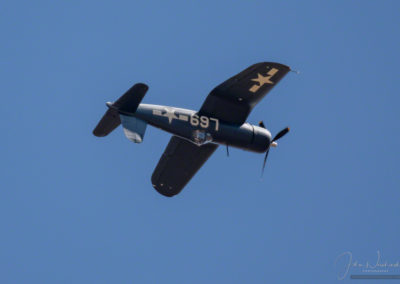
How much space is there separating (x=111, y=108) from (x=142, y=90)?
1587mm

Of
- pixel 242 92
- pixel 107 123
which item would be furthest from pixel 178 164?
pixel 242 92

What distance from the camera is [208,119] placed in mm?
33188

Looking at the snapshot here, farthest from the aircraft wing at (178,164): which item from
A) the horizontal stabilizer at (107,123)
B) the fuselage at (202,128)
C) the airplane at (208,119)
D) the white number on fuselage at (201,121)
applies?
the horizontal stabilizer at (107,123)

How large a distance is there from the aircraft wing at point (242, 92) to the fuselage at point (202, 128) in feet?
1.14

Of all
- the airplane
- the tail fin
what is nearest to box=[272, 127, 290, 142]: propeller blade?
the airplane

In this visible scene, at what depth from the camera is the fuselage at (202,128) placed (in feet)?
106

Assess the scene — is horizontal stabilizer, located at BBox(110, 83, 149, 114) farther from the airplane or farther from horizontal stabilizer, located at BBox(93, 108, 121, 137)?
horizontal stabilizer, located at BBox(93, 108, 121, 137)

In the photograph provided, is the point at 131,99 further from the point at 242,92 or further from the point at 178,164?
the point at 178,164

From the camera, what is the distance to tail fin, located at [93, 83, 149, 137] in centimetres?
3145

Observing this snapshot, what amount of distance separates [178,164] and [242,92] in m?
4.64

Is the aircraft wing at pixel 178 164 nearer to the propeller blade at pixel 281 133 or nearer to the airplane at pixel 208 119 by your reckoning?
the airplane at pixel 208 119

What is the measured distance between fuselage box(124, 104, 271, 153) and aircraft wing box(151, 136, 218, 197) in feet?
5.61

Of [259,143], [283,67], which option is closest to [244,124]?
[259,143]

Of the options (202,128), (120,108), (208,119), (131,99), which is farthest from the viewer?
(208,119)
